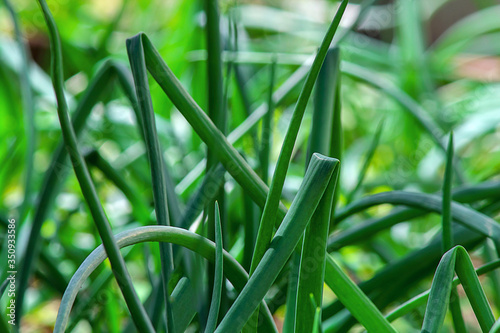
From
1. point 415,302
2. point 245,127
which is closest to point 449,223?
point 415,302

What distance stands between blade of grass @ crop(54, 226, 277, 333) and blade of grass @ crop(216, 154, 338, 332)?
0.02 meters

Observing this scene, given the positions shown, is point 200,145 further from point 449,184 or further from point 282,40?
point 282,40

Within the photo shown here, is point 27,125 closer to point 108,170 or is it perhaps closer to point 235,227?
point 108,170

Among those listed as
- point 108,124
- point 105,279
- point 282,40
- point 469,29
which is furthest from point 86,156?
point 469,29

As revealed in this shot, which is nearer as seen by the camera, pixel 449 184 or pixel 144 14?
pixel 449 184

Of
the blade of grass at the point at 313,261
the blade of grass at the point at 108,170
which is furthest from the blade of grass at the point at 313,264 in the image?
the blade of grass at the point at 108,170

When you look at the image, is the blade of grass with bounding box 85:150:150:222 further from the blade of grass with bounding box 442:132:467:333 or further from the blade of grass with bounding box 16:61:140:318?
the blade of grass with bounding box 442:132:467:333

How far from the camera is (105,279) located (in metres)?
0.23

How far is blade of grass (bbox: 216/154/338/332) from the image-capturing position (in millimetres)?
123

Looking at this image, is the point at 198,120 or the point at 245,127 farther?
the point at 245,127

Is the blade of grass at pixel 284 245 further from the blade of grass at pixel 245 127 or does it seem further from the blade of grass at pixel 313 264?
the blade of grass at pixel 245 127

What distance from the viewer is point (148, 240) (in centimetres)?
13

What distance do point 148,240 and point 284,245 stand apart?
1.4 inches

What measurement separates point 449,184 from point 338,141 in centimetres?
5
